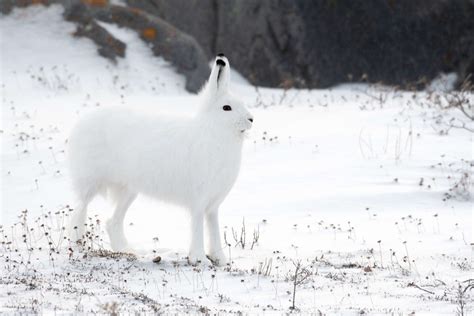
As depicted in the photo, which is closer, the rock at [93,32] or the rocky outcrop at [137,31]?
the rock at [93,32]

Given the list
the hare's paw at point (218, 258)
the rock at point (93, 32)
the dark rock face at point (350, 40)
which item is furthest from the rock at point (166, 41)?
the hare's paw at point (218, 258)

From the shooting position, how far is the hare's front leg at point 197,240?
822cm

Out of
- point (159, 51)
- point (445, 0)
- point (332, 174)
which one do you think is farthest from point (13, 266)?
point (445, 0)

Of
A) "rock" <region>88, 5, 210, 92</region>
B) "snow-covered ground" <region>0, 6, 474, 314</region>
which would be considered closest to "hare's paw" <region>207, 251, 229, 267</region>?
"snow-covered ground" <region>0, 6, 474, 314</region>

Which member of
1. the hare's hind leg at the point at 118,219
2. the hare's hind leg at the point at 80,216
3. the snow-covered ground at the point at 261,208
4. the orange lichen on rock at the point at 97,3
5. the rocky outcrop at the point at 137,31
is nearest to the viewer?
the snow-covered ground at the point at 261,208

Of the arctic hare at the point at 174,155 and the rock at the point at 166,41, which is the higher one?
the rock at the point at 166,41

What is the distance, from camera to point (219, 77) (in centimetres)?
818

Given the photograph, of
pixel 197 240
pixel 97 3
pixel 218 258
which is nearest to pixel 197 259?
pixel 197 240

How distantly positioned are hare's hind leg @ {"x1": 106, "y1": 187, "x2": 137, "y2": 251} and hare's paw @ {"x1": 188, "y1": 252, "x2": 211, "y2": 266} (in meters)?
1.11

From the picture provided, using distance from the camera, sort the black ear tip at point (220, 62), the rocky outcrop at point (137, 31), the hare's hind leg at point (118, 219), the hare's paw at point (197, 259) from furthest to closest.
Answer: the rocky outcrop at point (137, 31)
the hare's hind leg at point (118, 219)
the hare's paw at point (197, 259)
the black ear tip at point (220, 62)

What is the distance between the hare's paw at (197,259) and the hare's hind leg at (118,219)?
1106 mm

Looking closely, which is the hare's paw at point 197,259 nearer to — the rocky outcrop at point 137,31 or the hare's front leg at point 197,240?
the hare's front leg at point 197,240

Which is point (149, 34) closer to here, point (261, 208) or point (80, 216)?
point (261, 208)

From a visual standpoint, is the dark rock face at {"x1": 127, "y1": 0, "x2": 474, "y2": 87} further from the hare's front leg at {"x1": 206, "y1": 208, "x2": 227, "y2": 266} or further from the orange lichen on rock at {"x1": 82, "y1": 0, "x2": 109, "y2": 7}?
the hare's front leg at {"x1": 206, "y1": 208, "x2": 227, "y2": 266}
